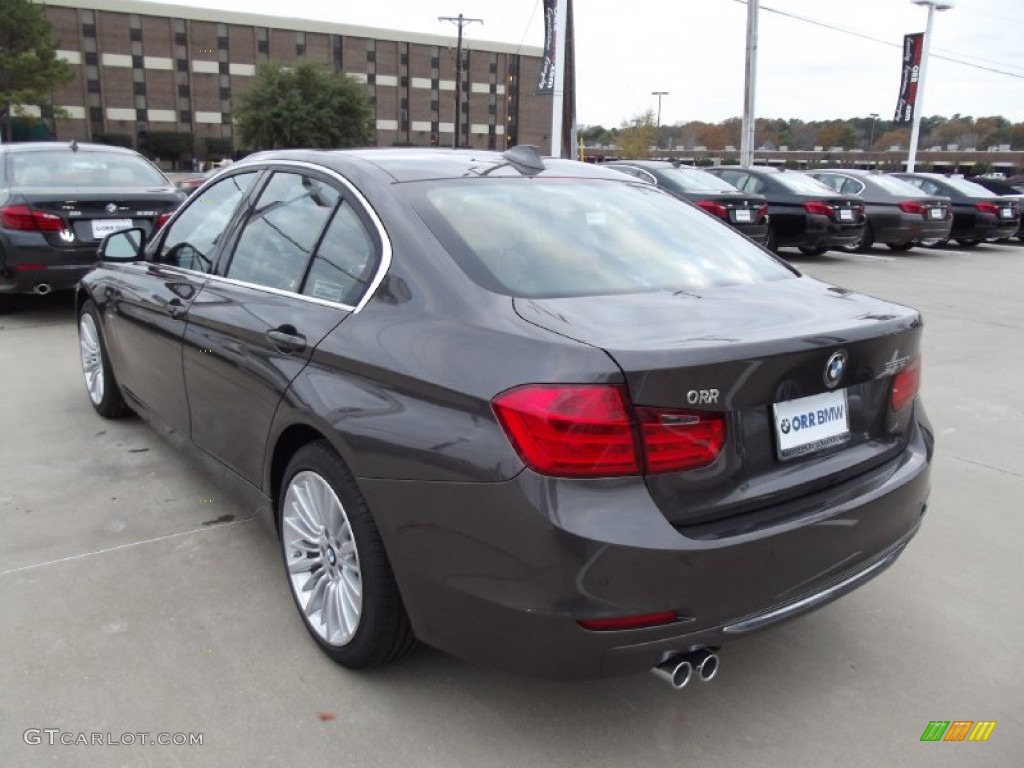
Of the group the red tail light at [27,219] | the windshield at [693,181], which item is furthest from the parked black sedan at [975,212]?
the red tail light at [27,219]

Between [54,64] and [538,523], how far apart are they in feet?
215

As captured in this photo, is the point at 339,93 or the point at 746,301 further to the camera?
the point at 339,93

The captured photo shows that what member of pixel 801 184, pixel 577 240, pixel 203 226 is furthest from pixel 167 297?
pixel 801 184

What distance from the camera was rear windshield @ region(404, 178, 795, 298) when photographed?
256 cm

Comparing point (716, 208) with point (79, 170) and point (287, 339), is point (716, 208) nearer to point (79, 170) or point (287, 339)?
point (79, 170)

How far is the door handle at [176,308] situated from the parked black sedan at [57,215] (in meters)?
4.25

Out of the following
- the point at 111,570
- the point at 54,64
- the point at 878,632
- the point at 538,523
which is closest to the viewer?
the point at 538,523

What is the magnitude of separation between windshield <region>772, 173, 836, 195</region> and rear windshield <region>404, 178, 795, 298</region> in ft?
39.8

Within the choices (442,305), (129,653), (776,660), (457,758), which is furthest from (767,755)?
(129,653)

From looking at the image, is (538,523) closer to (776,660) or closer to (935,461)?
(776,660)

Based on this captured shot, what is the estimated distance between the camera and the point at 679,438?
205 cm

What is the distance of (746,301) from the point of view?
255 centimetres

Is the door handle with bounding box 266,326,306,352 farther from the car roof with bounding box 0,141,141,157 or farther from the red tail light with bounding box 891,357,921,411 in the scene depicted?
the car roof with bounding box 0,141,141,157

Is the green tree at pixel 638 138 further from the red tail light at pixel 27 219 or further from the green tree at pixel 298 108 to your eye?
the red tail light at pixel 27 219
